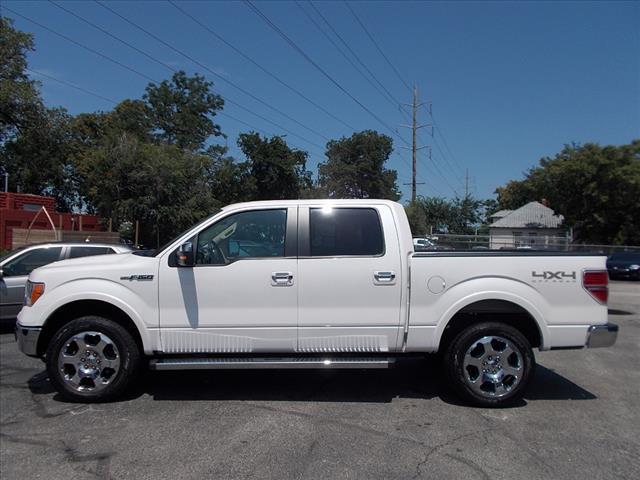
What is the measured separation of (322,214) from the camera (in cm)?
589

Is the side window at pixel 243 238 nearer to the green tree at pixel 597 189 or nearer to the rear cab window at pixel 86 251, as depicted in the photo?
the rear cab window at pixel 86 251

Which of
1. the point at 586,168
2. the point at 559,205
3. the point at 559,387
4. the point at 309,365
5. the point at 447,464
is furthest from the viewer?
the point at 559,205

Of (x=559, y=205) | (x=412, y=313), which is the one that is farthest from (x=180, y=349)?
(x=559, y=205)

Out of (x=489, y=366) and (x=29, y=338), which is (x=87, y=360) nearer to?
(x=29, y=338)

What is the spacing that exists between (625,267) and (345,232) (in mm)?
25406

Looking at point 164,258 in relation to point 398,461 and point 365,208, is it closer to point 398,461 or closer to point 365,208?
point 365,208

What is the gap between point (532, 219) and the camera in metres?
65.2

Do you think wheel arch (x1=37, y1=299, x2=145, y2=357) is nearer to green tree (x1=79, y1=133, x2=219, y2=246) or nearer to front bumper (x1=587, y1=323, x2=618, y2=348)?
front bumper (x1=587, y1=323, x2=618, y2=348)

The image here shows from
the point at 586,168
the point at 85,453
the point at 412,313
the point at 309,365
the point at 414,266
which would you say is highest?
the point at 586,168

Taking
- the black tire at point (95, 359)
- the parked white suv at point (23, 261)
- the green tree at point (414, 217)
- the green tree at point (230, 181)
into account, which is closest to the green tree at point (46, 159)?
the green tree at point (230, 181)

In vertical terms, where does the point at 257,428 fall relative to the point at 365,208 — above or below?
below

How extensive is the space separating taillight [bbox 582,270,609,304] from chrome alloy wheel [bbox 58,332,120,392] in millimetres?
4711

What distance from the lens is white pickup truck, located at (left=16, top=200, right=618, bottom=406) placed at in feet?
18.5

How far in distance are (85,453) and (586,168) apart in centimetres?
4698
